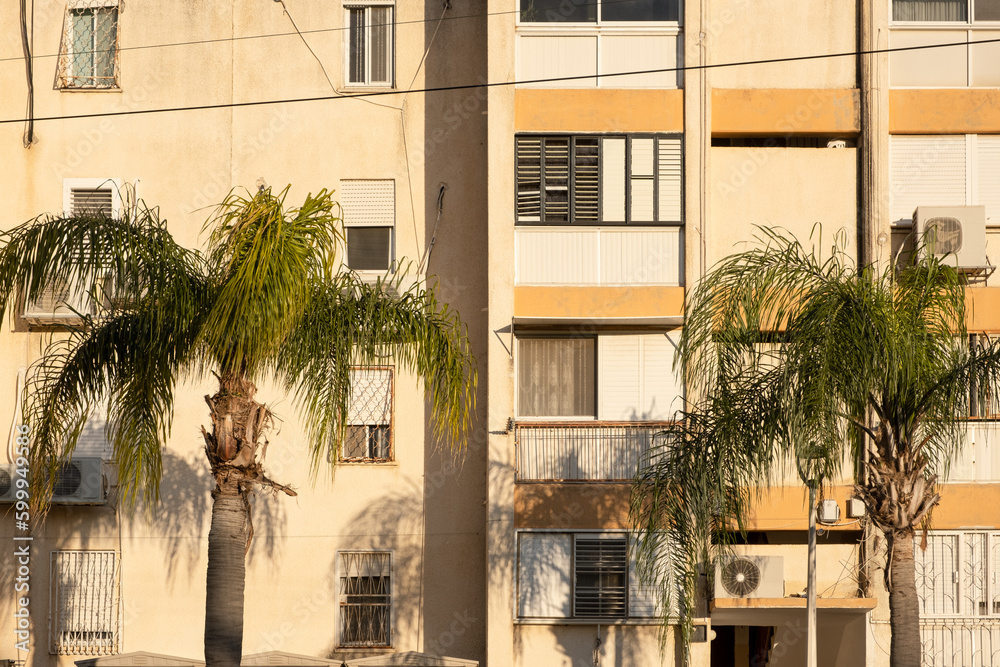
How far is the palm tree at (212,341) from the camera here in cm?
1099

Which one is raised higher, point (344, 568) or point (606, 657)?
point (344, 568)

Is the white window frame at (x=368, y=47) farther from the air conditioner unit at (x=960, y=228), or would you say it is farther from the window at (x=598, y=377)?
the air conditioner unit at (x=960, y=228)

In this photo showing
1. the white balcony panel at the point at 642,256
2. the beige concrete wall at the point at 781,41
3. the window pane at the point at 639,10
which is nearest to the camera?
the white balcony panel at the point at 642,256

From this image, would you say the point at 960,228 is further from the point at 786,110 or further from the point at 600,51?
the point at 600,51

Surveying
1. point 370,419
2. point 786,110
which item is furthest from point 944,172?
point 370,419

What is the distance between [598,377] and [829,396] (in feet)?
20.9

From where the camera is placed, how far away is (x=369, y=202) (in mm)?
18031

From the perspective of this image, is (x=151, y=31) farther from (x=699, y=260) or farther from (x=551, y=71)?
(x=699, y=260)

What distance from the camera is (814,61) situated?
1753 centimetres

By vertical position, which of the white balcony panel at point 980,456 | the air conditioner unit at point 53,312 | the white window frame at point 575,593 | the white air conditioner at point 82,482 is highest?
the air conditioner unit at point 53,312

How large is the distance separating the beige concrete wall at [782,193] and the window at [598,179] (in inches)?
41.9

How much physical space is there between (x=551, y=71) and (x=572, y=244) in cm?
268

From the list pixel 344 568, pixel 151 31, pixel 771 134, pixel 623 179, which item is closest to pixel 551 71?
pixel 623 179

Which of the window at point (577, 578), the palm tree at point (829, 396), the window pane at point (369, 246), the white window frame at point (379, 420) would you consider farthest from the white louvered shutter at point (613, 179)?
the window at point (577, 578)
